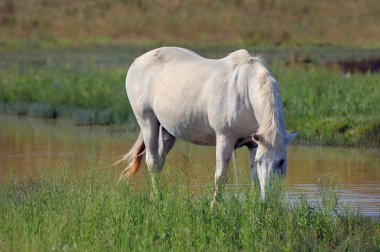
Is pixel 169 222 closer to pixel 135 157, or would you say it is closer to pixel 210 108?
pixel 210 108

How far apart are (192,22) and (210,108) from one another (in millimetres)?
37936

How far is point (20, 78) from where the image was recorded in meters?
25.7

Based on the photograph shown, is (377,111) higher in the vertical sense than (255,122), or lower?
lower

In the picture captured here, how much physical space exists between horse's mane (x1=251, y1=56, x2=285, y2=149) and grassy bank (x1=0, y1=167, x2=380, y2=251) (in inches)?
22.9

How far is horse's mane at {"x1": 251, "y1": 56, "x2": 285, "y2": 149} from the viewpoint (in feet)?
31.7

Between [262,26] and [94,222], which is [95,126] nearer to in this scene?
[94,222]

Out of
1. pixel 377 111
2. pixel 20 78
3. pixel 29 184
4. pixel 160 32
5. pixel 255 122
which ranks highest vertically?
pixel 255 122

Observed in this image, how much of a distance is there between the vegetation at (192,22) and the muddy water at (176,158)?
24.3 meters

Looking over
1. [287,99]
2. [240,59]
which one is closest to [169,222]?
[240,59]

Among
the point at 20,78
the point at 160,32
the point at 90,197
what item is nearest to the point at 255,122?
the point at 90,197

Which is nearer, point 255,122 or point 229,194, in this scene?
point 229,194

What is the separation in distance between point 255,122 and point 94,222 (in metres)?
2.10

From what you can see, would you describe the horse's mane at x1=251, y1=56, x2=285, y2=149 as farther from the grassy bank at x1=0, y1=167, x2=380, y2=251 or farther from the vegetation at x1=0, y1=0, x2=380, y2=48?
the vegetation at x1=0, y1=0, x2=380, y2=48

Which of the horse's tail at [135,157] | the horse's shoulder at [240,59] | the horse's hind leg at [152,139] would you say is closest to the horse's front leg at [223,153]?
the horse's shoulder at [240,59]
